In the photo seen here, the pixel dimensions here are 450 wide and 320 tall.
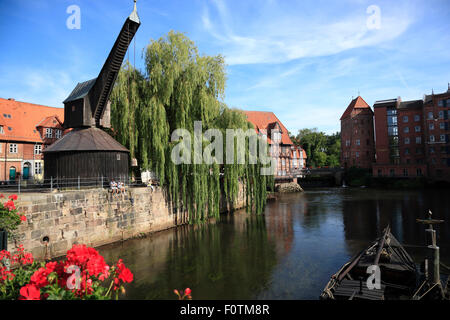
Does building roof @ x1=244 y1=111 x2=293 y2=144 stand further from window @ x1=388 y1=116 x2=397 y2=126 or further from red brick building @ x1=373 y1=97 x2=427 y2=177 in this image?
window @ x1=388 y1=116 x2=397 y2=126

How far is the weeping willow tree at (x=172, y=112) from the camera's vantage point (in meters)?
19.7

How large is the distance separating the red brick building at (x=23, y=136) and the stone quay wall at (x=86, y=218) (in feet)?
56.8

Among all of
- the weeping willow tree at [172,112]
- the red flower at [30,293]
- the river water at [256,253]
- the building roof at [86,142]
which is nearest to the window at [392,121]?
the river water at [256,253]

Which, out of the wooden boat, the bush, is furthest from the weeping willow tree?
the bush

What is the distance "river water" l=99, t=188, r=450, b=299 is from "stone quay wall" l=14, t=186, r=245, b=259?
2.97ft

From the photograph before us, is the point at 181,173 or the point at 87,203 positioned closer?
the point at 87,203

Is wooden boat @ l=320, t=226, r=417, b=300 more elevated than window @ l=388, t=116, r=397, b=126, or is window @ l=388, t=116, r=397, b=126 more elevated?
window @ l=388, t=116, r=397, b=126

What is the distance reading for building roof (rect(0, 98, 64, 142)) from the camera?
29.6 meters

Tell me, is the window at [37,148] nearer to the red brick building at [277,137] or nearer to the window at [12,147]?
the window at [12,147]

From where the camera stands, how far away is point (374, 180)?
202 feet

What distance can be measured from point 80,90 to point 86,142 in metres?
5.37
